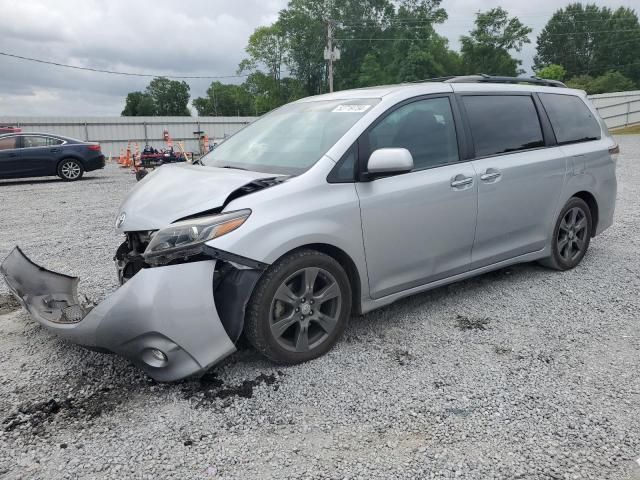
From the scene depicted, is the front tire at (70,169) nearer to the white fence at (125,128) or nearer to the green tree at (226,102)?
the white fence at (125,128)

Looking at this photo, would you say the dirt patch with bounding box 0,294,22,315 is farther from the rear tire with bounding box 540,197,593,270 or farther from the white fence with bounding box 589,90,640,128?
the white fence with bounding box 589,90,640,128

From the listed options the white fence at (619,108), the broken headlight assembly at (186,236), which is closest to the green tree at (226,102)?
the white fence at (619,108)

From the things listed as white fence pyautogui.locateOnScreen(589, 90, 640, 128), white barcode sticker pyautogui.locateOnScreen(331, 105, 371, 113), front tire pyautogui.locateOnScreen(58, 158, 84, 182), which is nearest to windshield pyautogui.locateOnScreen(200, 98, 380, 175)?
white barcode sticker pyautogui.locateOnScreen(331, 105, 371, 113)

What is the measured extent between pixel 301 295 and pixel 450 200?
1422 mm

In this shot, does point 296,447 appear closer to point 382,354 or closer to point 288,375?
point 288,375

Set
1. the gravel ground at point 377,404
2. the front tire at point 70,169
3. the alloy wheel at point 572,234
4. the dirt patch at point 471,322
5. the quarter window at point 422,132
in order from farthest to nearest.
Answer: the front tire at point 70,169, the alloy wheel at point 572,234, the dirt patch at point 471,322, the quarter window at point 422,132, the gravel ground at point 377,404

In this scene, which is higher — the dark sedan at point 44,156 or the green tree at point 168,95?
the green tree at point 168,95

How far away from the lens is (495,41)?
198ft

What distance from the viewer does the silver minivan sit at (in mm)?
2805

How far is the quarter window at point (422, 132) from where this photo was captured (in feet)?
11.7

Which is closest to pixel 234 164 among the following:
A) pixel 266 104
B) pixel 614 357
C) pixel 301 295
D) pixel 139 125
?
pixel 301 295

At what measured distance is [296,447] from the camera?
2.46m

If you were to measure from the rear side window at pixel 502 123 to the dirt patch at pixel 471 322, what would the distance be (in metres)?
1.29

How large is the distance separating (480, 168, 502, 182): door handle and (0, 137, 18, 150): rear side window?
13.7m
